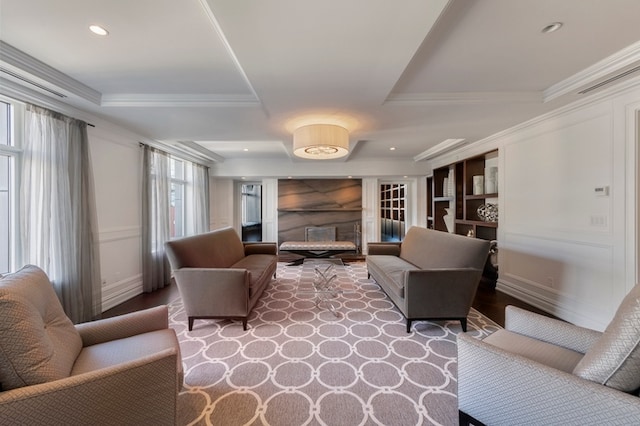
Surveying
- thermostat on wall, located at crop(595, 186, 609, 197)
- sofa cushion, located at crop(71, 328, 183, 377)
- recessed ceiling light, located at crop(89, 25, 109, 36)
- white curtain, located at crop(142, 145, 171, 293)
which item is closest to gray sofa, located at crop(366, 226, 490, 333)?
thermostat on wall, located at crop(595, 186, 609, 197)

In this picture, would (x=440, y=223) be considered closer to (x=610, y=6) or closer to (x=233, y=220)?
(x=610, y=6)

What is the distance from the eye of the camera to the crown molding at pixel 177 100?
2.50 metres

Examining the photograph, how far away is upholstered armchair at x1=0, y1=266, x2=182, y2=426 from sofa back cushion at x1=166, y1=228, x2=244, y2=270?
119cm

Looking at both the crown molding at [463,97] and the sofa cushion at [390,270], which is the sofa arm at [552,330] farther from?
the crown molding at [463,97]

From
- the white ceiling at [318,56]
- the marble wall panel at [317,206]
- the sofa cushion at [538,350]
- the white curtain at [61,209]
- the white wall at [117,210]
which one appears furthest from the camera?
the marble wall panel at [317,206]

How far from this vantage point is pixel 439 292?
236 centimetres

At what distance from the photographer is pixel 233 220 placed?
664 centimetres

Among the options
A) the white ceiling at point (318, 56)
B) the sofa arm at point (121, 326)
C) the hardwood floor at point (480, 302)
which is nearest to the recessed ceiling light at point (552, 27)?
the white ceiling at point (318, 56)

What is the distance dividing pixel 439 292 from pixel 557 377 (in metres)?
1.38

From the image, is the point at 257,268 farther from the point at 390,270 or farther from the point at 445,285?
the point at 445,285

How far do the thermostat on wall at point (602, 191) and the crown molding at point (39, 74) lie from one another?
5.05m

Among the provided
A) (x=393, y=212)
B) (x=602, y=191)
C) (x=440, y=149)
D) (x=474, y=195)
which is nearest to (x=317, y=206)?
(x=393, y=212)

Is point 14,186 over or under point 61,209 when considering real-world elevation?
over

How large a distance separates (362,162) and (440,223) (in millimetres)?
2234
